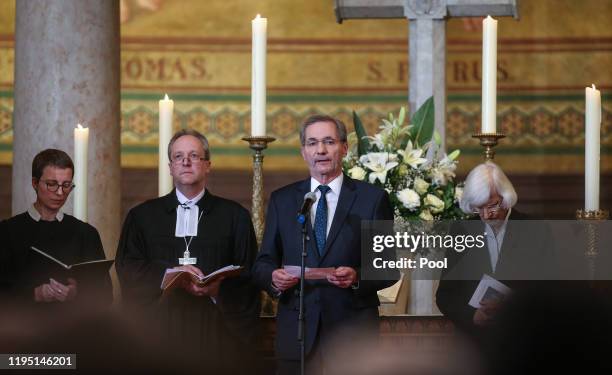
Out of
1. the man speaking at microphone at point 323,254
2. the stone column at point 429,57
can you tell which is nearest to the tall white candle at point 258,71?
the man speaking at microphone at point 323,254

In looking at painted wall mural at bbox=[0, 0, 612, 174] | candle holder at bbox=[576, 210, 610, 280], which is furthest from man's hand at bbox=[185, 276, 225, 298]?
painted wall mural at bbox=[0, 0, 612, 174]

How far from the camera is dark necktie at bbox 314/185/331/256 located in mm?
4223

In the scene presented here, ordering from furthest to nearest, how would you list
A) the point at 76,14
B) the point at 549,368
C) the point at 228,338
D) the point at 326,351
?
the point at 76,14, the point at 228,338, the point at 326,351, the point at 549,368

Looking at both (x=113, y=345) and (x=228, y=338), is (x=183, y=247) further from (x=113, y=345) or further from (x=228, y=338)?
(x=113, y=345)

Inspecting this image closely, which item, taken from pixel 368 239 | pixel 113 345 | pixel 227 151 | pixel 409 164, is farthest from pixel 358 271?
pixel 227 151

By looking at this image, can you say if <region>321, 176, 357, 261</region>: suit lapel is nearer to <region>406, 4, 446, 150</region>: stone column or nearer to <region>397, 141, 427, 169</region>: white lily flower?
<region>397, 141, 427, 169</region>: white lily flower

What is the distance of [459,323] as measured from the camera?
13.5 ft

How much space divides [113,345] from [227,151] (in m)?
7.05

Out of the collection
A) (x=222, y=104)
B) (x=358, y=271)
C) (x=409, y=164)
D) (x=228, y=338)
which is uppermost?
(x=222, y=104)

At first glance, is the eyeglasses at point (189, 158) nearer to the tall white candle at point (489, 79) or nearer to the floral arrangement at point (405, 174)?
the floral arrangement at point (405, 174)

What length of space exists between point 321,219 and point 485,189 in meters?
0.64

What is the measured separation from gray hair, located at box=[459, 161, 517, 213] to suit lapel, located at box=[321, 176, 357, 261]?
456mm

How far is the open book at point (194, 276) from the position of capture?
4.23 m

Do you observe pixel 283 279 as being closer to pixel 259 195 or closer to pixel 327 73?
pixel 259 195
